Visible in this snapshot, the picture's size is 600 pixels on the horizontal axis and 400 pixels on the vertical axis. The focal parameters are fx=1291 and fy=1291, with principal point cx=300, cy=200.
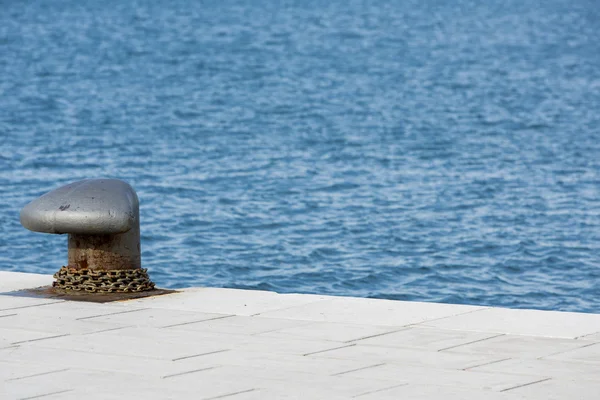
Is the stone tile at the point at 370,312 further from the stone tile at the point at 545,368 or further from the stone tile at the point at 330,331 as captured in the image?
the stone tile at the point at 545,368

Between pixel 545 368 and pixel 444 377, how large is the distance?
694 millimetres

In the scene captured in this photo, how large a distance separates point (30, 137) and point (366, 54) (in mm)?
30887

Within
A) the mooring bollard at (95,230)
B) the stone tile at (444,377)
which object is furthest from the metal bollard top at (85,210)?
the stone tile at (444,377)

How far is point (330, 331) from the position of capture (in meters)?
9.35

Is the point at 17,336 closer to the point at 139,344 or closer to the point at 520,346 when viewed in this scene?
the point at 139,344

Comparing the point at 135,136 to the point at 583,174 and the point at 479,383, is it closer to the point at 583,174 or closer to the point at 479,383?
the point at 583,174

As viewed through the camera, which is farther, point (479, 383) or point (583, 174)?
point (583, 174)

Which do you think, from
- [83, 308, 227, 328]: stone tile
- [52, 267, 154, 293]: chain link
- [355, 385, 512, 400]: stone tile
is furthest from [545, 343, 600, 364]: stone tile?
[52, 267, 154, 293]: chain link

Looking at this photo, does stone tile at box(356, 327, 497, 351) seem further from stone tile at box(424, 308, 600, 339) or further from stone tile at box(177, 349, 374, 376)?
stone tile at box(177, 349, 374, 376)

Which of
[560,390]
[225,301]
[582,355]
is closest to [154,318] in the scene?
[225,301]

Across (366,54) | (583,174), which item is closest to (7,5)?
(366,54)

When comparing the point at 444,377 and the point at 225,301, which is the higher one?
the point at 444,377

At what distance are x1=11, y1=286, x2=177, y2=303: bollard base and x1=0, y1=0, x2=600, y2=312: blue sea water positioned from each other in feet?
19.7

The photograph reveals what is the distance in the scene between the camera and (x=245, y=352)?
862 cm
